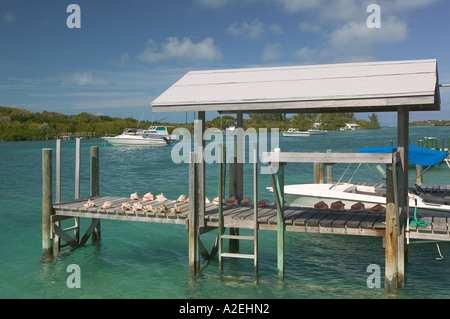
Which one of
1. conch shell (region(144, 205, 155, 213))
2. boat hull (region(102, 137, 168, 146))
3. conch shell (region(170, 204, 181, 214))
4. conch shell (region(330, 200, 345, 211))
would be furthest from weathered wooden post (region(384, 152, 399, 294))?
boat hull (region(102, 137, 168, 146))

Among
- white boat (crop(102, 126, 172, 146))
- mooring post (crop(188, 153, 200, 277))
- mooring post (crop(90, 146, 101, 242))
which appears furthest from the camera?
white boat (crop(102, 126, 172, 146))

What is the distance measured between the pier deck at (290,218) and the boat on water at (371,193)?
3761 millimetres

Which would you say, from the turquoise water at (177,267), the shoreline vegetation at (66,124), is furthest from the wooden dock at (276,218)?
the shoreline vegetation at (66,124)

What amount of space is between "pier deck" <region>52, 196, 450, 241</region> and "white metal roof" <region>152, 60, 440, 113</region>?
7.53 feet

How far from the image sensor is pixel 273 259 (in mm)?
13633

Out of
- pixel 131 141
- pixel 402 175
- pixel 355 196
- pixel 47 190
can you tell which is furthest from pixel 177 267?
pixel 131 141

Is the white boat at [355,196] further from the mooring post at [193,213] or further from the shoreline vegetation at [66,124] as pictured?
the shoreline vegetation at [66,124]

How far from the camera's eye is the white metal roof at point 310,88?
925cm

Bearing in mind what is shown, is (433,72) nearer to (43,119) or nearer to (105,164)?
(105,164)

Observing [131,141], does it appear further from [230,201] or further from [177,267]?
[230,201]

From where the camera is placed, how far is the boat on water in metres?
14.8

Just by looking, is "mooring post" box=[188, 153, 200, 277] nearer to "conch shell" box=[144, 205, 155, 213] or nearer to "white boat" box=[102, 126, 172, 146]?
"conch shell" box=[144, 205, 155, 213]

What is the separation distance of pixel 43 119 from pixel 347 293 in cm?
11489
